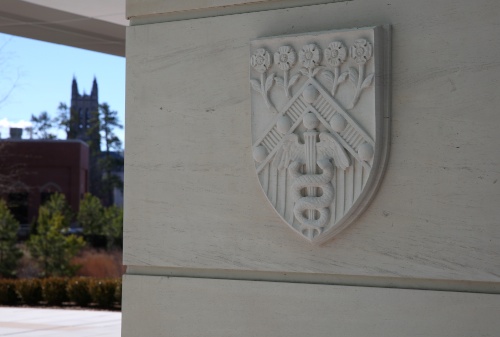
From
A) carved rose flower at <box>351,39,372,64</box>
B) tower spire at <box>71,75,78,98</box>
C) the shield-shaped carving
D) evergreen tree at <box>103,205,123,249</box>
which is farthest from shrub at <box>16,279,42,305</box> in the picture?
tower spire at <box>71,75,78,98</box>

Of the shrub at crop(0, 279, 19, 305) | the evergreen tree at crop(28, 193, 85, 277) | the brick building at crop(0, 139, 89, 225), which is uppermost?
the brick building at crop(0, 139, 89, 225)

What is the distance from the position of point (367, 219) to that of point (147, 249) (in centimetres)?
107

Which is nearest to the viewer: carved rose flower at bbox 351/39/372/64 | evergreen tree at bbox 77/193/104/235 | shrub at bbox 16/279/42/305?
carved rose flower at bbox 351/39/372/64

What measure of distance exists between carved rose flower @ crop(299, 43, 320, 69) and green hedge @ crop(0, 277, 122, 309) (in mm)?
10763

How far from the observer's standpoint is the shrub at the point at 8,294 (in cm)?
1429

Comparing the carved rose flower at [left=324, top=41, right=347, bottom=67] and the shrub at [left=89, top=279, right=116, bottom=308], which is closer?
the carved rose flower at [left=324, top=41, right=347, bottom=67]

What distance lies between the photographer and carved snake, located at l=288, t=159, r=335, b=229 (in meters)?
3.08

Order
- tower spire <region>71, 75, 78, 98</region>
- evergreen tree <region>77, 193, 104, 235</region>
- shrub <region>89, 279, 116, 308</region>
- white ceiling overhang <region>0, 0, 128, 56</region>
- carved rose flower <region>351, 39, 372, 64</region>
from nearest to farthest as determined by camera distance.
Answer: carved rose flower <region>351, 39, 372, 64</region> → white ceiling overhang <region>0, 0, 128, 56</region> → shrub <region>89, 279, 116, 308</region> → evergreen tree <region>77, 193, 104, 235</region> → tower spire <region>71, 75, 78, 98</region>

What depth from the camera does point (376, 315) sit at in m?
3.05

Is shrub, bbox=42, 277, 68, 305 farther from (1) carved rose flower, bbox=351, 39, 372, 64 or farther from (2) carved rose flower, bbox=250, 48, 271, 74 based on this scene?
(1) carved rose flower, bbox=351, 39, 372, 64

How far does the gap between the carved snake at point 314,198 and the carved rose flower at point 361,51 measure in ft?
1.38

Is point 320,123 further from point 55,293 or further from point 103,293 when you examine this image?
point 55,293

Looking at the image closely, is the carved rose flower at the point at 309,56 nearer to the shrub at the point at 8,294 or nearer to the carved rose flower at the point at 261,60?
the carved rose flower at the point at 261,60

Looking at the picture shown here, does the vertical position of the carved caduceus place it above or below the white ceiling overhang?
below
